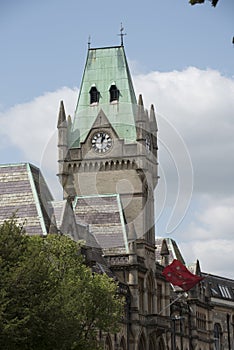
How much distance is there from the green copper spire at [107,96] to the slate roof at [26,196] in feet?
104

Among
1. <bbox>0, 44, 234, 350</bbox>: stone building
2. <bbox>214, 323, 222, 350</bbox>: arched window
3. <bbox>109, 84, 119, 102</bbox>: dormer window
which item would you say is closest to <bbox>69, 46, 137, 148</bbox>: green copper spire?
<bbox>109, 84, 119, 102</bbox>: dormer window

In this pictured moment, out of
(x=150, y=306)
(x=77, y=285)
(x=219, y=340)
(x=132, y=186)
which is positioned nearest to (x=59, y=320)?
(x=77, y=285)

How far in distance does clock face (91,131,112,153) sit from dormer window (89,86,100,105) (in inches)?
218

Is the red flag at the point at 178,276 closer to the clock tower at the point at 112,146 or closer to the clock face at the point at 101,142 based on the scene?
the clock tower at the point at 112,146

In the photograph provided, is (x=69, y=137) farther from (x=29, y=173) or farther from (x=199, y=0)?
(x=199, y=0)

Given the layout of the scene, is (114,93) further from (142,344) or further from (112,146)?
(142,344)

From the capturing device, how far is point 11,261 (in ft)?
197

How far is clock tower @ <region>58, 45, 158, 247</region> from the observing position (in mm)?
124625


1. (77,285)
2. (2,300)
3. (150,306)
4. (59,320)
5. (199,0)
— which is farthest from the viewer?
(150,306)

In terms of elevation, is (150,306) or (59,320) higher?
(150,306)

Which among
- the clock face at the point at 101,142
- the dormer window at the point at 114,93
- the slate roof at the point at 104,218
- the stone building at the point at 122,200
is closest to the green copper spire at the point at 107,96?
the dormer window at the point at 114,93

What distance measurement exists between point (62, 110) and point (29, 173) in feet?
117

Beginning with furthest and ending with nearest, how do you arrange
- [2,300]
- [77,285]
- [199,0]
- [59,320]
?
[77,285] < [59,320] < [2,300] < [199,0]

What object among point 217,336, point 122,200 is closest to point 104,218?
point 122,200
